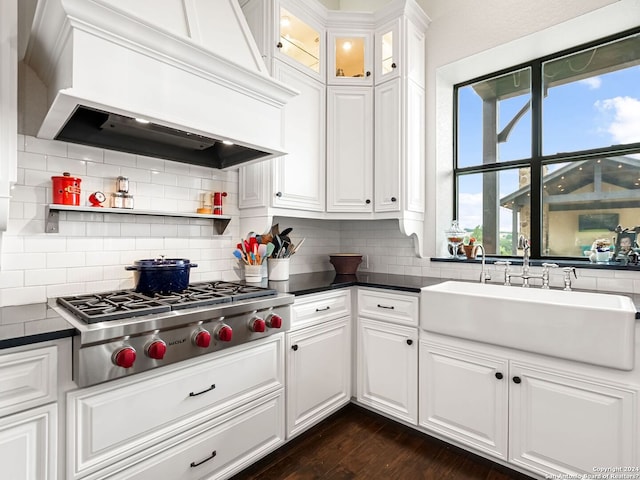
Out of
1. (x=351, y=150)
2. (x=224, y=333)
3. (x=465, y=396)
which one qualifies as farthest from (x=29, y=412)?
(x=351, y=150)

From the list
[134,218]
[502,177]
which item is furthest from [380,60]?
[134,218]

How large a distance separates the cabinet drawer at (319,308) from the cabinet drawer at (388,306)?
0.11 metres

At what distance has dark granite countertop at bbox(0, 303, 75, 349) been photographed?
109cm

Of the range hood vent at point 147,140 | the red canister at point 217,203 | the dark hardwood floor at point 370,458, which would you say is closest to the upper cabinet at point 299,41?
the range hood vent at point 147,140

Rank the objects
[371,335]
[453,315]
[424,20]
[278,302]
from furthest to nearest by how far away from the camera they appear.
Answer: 1. [424,20]
2. [371,335]
3. [453,315]
4. [278,302]

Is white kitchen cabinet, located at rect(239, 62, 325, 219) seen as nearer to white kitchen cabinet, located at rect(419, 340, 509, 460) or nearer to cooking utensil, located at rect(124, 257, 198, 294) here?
cooking utensil, located at rect(124, 257, 198, 294)

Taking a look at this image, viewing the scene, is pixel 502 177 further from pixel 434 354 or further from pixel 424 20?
pixel 434 354

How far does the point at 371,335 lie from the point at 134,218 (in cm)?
161

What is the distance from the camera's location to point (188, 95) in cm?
158

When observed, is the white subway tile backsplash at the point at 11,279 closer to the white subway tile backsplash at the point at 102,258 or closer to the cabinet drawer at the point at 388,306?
the white subway tile backsplash at the point at 102,258

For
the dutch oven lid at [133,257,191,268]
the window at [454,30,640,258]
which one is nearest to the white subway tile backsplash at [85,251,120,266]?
the dutch oven lid at [133,257,191,268]

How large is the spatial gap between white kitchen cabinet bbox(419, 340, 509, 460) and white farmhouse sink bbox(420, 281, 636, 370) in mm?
135

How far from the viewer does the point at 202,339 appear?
144cm

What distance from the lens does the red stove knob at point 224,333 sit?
1522mm
